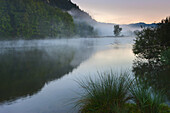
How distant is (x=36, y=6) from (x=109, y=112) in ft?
269

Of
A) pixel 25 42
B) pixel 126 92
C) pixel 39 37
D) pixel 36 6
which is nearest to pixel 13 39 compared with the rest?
pixel 25 42

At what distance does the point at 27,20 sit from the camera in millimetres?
68688

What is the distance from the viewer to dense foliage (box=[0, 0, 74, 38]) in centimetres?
6350

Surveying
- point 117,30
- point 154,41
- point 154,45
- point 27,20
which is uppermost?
point 27,20

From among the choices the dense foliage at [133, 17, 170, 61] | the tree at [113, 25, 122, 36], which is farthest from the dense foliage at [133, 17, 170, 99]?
the tree at [113, 25, 122, 36]

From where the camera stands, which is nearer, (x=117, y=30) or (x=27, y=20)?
(x=27, y=20)

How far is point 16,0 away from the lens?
69500 millimetres

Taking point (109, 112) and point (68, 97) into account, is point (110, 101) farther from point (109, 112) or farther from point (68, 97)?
point (68, 97)

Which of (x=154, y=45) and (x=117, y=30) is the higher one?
(x=117, y=30)

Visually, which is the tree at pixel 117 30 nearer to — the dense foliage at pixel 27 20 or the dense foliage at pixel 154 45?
the dense foliage at pixel 27 20

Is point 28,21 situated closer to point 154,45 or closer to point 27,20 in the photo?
point 27,20

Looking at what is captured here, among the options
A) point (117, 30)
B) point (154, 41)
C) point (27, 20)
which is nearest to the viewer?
point (154, 41)

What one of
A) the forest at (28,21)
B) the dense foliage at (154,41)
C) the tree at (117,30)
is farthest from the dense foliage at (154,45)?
the tree at (117,30)

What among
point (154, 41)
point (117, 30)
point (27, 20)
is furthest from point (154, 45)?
point (117, 30)
